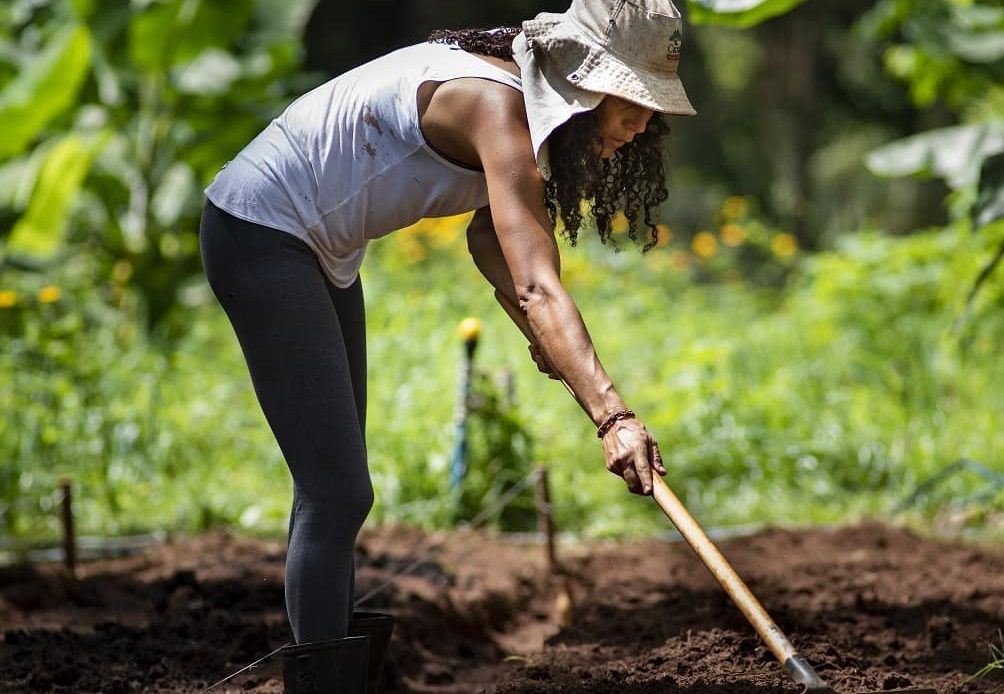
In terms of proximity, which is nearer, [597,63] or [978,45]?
[597,63]

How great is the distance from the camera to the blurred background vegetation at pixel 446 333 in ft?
17.5

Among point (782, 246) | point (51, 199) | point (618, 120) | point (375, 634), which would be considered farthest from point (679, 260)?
point (618, 120)

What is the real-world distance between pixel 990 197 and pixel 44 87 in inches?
193

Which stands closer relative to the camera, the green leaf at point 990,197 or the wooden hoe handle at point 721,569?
the wooden hoe handle at point 721,569

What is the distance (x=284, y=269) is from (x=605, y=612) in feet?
5.88

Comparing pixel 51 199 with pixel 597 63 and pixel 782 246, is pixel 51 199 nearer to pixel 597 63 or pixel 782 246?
pixel 782 246

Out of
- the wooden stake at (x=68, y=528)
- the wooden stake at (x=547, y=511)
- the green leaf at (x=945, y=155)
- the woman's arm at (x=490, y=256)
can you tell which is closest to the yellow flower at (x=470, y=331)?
the wooden stake at (x=547, y=511)

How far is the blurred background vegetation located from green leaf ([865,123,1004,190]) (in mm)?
17

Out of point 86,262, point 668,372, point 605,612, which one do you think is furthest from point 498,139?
point 86,262

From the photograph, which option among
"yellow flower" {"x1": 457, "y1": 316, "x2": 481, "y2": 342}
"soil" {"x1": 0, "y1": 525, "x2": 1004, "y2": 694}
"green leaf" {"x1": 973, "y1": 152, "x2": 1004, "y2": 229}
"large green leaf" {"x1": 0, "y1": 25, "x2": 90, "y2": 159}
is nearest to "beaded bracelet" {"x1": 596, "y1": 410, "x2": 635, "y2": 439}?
"soil" {"x1": 0, "y1": 525, "x2": 1004, "y2": 694}

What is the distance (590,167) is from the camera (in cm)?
249

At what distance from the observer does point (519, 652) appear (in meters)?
3.96

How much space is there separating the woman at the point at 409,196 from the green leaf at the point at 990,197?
7.45 ft

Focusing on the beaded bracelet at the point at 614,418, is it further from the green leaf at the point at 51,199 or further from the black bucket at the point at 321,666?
the green leaf at the point at 51,199
